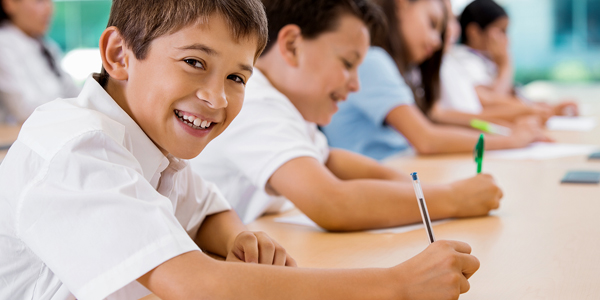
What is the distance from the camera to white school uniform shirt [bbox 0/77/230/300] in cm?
54

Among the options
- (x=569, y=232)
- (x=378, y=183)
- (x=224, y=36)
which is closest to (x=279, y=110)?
(x=378, y=183)

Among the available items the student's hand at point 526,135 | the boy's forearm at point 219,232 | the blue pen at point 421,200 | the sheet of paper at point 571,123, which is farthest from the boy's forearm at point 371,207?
the sheet of paper at point 571,123

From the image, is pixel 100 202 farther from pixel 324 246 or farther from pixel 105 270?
pixel 324 246

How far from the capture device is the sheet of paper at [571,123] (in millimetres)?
2490

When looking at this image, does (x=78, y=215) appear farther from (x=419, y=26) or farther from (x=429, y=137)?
(x=419, y=26)

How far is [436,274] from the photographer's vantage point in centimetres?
61

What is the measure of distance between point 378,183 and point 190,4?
504 mm

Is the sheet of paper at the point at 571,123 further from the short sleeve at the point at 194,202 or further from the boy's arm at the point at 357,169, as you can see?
the short sleeve at the point at 194,202

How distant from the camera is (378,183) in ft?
3.38

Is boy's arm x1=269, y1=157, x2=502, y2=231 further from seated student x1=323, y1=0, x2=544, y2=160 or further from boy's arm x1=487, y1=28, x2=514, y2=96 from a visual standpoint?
boy's arm x1=487, y1=28, x2=514, y2=96

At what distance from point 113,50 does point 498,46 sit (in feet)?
10.3

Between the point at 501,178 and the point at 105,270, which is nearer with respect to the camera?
the point at 105,270

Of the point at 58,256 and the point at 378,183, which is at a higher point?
the point at 378,183

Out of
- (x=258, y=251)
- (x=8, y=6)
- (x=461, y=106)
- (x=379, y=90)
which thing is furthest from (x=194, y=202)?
(x=8, y=6)
